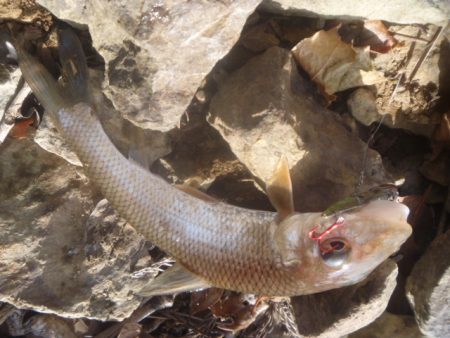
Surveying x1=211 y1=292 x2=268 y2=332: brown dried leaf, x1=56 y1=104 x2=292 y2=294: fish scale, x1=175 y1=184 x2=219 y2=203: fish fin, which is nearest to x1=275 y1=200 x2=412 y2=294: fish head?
x1=56 y1=104 x2=292 y2=294: fish scale

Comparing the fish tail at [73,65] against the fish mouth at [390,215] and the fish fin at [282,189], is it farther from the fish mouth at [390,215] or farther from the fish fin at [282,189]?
the fish mouth at [390,215]

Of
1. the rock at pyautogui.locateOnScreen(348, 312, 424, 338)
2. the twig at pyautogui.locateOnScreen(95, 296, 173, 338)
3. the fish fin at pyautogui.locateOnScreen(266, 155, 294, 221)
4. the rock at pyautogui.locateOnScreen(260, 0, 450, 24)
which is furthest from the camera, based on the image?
the twig at pyautogui.locateOnScreen(95, 296, 173, 338)

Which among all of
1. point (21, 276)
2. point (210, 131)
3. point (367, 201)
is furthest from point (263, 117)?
point (21, 276)

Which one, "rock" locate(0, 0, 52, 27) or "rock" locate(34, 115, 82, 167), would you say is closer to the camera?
"rock" locate(0, 0, 52, 27)

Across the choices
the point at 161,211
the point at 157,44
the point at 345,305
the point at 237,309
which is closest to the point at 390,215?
the point at 345,305

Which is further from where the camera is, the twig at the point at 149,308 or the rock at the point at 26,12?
the twig at the point at 149,308

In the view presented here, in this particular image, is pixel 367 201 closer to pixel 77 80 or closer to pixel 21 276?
pixel 77 80

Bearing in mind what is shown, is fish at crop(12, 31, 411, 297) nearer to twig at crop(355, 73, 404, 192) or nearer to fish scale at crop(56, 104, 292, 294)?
fish scale at crop(56, 104, 292, 294)

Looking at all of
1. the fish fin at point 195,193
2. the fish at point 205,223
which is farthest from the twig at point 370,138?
the fish fin at point 195,193
